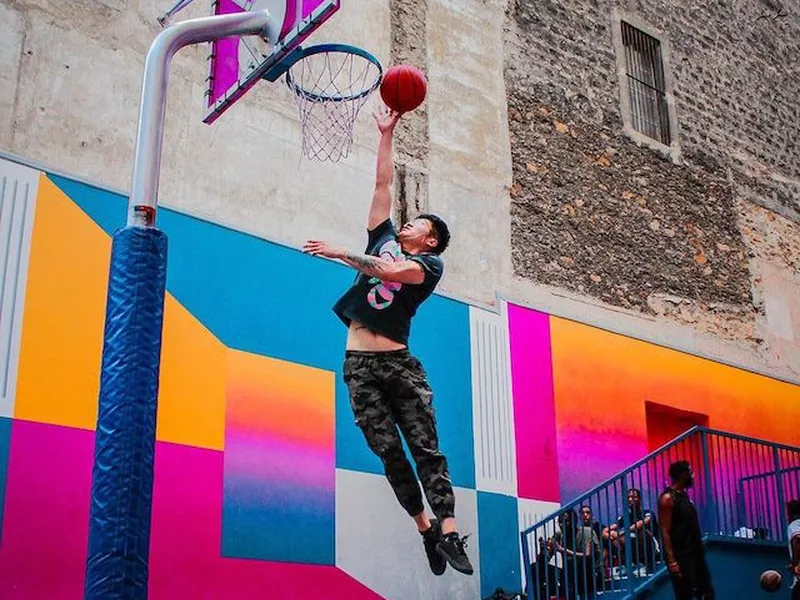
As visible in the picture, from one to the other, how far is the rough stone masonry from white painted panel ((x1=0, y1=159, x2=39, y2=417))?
492 cm

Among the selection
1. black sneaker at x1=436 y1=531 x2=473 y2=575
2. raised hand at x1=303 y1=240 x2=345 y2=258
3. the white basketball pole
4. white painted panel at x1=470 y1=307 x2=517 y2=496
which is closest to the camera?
the white basketball pole

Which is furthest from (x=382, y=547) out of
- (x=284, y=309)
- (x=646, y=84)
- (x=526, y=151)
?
(x=646, y=84)

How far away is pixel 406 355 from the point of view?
6.68 metres

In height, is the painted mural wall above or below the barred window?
below

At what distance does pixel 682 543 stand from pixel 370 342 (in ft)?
10.7

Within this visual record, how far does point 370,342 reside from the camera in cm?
668

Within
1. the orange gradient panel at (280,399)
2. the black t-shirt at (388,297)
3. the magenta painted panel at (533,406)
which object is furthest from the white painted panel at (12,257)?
the magenta painted panel at (533,406)

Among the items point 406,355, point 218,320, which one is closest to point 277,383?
point 218,320

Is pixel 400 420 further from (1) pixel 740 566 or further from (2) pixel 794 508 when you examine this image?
(1) pixel 740 566

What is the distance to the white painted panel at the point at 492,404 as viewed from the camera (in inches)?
401

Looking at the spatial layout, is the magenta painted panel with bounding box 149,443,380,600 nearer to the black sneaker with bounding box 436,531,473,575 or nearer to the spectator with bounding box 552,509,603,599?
the spectator with bounding box 552,509,603,599

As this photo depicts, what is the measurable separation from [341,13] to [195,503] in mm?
4888

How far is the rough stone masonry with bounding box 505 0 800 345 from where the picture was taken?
11938 mm

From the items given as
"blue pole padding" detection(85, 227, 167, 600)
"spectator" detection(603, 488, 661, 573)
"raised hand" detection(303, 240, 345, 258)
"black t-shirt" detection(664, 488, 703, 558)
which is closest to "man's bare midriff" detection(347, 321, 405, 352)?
"raised hand" detection(303, 240, 345, 258)
